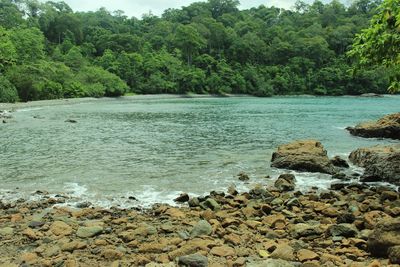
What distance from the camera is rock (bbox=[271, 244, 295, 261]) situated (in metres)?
7.59

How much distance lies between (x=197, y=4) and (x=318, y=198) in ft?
653

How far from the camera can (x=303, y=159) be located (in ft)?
59.1

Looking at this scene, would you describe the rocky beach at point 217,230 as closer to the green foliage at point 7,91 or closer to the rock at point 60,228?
the rock at point 60,228

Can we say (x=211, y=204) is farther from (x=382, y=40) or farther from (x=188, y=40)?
(x=188, y=40)

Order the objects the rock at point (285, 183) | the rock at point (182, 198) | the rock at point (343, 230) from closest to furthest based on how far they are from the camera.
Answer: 1. the rock at point (343, 230)
2. the rock at point (182, 198)
3. the rock at point (285, 183)

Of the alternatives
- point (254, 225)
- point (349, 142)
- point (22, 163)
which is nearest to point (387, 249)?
point (254, 225)

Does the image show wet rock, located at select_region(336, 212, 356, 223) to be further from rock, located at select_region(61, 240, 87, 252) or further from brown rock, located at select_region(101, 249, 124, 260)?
rock, located at select_region(61, 240, 87, 252)

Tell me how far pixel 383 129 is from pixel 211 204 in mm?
23131

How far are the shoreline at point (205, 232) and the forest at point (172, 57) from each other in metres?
59.4

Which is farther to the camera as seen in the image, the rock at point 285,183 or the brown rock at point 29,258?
the rock at point 285,183

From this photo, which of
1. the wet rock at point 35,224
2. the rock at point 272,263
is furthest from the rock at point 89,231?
the rock at point 272,263

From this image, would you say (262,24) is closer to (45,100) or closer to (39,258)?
(45,100)

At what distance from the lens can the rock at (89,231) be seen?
29.8 feet

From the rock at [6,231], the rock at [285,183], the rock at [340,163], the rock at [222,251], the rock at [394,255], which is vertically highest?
the rock at [394,255]
